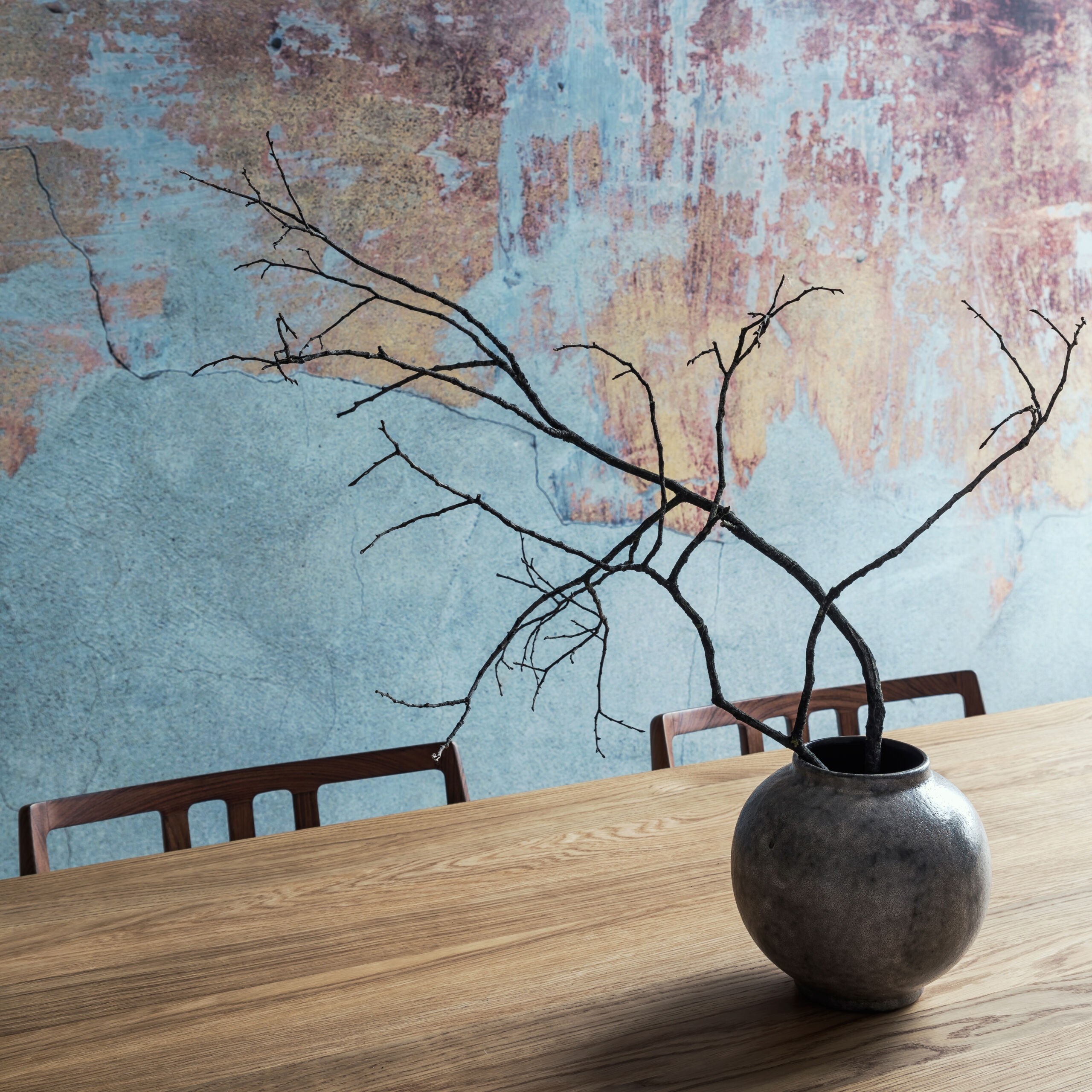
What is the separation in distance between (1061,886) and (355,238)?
77.7 inches

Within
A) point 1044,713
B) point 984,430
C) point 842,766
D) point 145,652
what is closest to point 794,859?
point 842,766

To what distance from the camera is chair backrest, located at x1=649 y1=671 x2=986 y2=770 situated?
156cm

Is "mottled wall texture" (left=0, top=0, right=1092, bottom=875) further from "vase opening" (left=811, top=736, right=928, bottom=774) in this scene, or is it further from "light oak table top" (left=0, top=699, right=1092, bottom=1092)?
"vase opening" (left=811, top=736, right=928, bottom=774)

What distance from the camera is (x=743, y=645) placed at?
2.74 metres

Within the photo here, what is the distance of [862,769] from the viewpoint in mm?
850

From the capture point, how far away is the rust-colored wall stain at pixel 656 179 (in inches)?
84.5

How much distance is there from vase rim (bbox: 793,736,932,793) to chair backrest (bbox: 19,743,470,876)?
0.55 meters

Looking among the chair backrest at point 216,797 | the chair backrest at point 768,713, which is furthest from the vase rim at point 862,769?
the chair backrest at point 768,713

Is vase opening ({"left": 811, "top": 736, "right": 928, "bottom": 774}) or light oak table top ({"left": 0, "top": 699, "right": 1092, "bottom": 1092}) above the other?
vase opening ({"left": 811, "top": 736, "right": 928, "bottom": 774})

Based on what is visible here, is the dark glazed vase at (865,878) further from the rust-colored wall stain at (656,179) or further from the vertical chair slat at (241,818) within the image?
the rust-colored wall stain at (656,179)

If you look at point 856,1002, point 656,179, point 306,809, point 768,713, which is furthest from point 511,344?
point 856,1002

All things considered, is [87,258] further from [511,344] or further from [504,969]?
[504,969]

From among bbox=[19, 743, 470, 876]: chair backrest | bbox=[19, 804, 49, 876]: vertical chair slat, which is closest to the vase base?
bbox=[19, 743, 470, 876]: chair backrest

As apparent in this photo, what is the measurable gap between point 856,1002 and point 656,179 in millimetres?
2232
